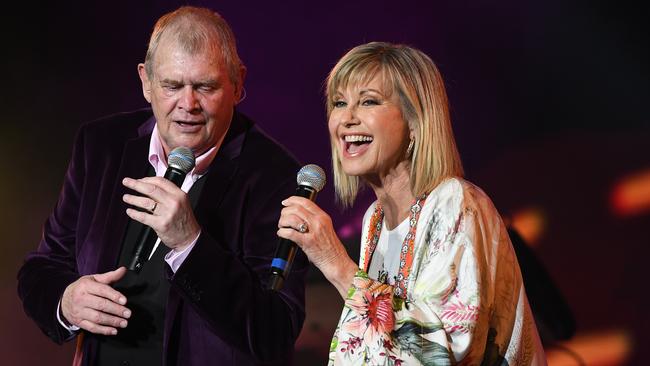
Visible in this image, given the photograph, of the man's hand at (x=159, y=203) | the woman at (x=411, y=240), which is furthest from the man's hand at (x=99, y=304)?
the woman at (x=411, y=240)

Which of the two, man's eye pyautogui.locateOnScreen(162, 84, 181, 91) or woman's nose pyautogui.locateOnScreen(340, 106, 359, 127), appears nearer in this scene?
woman's nose pyautogui.locateOnScreen(340, 106, 359, 127)

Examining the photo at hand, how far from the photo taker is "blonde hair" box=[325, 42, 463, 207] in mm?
2014

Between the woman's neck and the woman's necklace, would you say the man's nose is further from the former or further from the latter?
the woman's necklace

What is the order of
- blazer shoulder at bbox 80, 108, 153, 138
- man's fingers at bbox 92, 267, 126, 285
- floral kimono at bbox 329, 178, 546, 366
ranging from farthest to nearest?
blazer shoulder at bbox 80, 108, 153, 138, man's fingers at bbox 92, 267, 126, 285, floral kimono at bbox 329, 178, 546, 366

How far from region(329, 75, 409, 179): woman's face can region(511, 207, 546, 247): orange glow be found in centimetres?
166

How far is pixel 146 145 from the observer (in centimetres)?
242

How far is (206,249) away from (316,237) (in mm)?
307

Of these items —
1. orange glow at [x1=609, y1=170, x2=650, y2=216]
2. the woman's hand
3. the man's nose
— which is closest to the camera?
the woman's hand

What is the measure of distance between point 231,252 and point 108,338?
392mm

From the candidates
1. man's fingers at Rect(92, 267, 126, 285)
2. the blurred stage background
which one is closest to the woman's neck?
man's fingers at Rect(92, 267, 126, 285)

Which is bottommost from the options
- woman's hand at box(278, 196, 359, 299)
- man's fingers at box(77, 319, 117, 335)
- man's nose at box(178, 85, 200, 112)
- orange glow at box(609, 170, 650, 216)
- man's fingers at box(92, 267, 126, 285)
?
man's fingers at box(77, 319, 117, 335)

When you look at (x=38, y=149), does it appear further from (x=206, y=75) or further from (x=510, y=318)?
(x=510, y=318)

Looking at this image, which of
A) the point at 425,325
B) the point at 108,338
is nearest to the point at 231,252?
the point at 108,338

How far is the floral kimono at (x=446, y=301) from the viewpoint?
178 centimetres
